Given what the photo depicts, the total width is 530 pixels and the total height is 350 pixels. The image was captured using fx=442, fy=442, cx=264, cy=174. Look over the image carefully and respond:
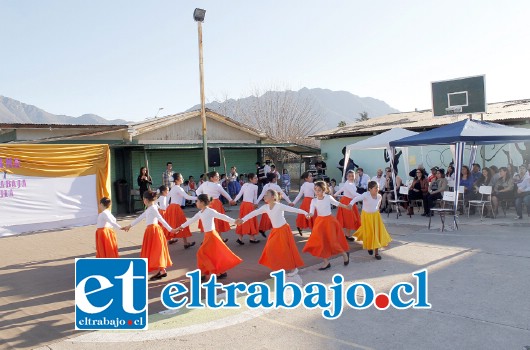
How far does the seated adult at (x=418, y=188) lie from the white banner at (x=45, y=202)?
33.3ft

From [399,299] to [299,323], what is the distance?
157 cm

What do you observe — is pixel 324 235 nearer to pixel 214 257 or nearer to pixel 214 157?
pixel 214 257

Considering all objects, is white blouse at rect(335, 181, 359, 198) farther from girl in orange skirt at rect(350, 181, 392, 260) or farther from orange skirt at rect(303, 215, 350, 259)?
orange skirt at rect(303, 215, 350, 259)

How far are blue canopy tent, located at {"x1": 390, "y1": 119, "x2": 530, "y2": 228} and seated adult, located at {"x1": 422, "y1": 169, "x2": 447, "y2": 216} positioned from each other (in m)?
1.52

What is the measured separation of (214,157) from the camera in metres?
19.6

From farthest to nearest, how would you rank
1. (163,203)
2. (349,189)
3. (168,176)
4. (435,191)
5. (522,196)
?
(168,176), (435,191), (522,196), (349,189), (163,203)

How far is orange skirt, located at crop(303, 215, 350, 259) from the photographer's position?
7973mm

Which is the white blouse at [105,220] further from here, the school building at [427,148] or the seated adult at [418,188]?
the school building at [427,148]

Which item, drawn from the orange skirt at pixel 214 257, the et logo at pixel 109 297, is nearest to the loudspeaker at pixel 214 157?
the orange skirt at pixel 214 257

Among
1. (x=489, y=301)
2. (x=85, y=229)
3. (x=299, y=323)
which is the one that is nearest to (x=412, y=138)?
(x=489, y=301)

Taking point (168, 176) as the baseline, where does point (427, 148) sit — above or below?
above

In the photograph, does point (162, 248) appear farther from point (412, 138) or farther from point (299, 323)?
point (412, 138)

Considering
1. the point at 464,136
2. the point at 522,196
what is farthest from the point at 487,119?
the point at 464,136

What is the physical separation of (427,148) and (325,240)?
13.5 m
